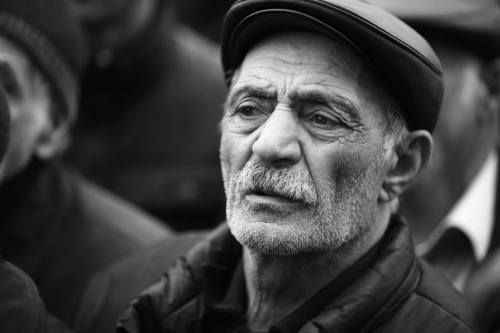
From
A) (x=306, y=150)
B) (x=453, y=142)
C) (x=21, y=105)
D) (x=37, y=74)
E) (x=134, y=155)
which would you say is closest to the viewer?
(x=306, y=150)

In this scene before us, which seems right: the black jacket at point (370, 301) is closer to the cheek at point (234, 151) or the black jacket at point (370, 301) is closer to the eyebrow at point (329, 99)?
the cheek at point (234, 151)

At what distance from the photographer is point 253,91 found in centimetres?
340

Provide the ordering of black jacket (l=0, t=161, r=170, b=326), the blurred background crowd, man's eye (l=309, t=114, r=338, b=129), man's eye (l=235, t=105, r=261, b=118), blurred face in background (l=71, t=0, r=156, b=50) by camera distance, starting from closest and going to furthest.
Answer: man's eye (l=309, t=114, r=338, b=129), man's eye (l=235, t=105, r=261, b=118), the blurred background crowd, black jacket (l=0, t=161, r=170, b=326), blurred face in background (l=71, t=0, r=156, b=50)

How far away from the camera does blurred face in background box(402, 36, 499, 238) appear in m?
5.09

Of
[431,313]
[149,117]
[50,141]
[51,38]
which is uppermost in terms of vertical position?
[431,313]

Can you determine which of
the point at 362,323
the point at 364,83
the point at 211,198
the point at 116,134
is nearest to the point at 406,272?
the point at 362,323

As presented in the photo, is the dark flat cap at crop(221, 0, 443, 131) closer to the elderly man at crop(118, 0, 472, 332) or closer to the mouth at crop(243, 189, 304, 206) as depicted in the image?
the elderly man at crop(118, 0, 472, 332)

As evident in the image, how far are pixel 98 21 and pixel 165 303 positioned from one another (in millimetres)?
3217

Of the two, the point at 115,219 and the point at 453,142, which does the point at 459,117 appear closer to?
the point at 453,142

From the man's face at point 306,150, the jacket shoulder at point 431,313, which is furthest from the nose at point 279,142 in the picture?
the jacket shoulder at point 431,313

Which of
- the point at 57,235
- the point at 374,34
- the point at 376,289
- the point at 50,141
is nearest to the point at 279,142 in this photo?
the point at 374,34

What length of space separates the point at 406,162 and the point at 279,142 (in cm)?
63

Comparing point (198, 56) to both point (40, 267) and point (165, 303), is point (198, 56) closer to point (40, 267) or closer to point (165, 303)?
point (40, 267)

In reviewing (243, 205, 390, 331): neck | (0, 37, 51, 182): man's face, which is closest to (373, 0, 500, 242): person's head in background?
(243, 205, 390, 331): neck
